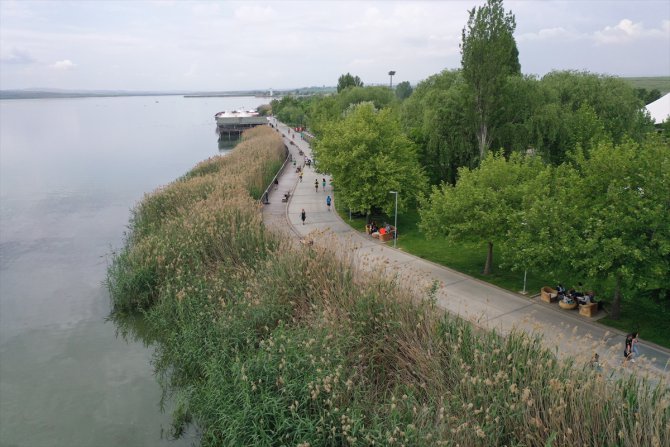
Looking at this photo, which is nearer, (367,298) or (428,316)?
(428,316)

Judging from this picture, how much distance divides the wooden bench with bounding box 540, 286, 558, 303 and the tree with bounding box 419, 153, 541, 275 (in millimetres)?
2901

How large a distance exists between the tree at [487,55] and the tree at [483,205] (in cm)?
916

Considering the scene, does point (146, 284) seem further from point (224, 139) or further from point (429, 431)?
point (224, 139)

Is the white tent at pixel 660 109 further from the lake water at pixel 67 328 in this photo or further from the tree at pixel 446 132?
the lake water at pixel 67 328

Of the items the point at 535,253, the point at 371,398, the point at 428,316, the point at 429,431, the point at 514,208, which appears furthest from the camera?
the point at 514,208

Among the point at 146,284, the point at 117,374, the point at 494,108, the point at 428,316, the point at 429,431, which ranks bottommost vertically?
the point at 117,374

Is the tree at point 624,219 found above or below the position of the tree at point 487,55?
below

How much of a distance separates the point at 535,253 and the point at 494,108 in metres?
16.7

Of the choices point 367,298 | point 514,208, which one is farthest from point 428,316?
point 514,208

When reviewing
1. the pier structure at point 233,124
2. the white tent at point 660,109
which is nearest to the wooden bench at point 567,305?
the white tent at point 660,109

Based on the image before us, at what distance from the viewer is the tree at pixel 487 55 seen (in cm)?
3084

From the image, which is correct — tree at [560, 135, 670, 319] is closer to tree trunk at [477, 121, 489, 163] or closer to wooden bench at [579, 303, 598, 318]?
wooden bench at [579, 303, 598, 318]

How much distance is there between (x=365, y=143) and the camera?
3189 cm

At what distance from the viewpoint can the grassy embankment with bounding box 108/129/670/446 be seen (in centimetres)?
974
